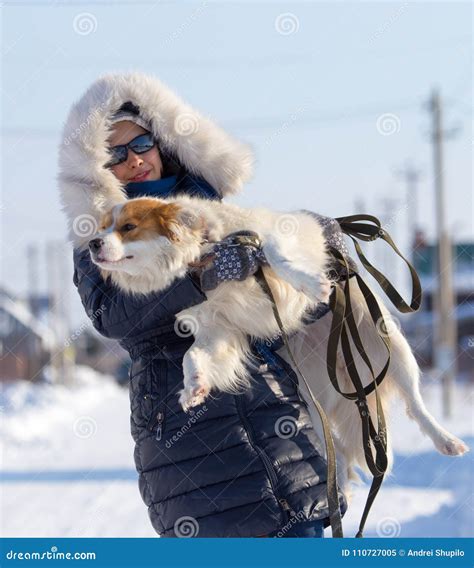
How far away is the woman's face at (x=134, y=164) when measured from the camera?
11.6 feet

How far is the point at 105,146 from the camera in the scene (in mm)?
3467

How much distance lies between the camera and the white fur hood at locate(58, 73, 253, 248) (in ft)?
11.0

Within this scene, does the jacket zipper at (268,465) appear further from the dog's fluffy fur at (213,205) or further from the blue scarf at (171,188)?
the blue scarf at (171,188)

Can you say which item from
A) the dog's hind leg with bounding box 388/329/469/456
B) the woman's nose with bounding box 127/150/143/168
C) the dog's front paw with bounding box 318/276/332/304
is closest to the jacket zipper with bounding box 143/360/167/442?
the dog's front paw with bounding box 318/276/332/304

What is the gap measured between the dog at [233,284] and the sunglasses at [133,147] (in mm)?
313

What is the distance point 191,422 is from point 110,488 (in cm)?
610

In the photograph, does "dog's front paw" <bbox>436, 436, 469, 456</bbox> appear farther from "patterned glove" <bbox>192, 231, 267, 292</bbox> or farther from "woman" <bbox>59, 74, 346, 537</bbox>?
"patterned glove" <bbox>192, 231, 267, 292</bbox>

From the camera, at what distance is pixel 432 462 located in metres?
9.91

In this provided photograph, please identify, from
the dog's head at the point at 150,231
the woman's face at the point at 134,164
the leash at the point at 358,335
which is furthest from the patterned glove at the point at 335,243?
the woman's face at the point at 134,164

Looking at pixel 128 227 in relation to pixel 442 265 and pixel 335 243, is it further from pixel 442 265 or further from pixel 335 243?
pixel 442 265

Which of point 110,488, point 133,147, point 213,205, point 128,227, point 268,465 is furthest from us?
point 110,488

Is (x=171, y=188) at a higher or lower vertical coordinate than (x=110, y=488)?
higher

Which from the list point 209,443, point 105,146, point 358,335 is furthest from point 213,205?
point 209,443

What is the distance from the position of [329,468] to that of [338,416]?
2.43 feet
